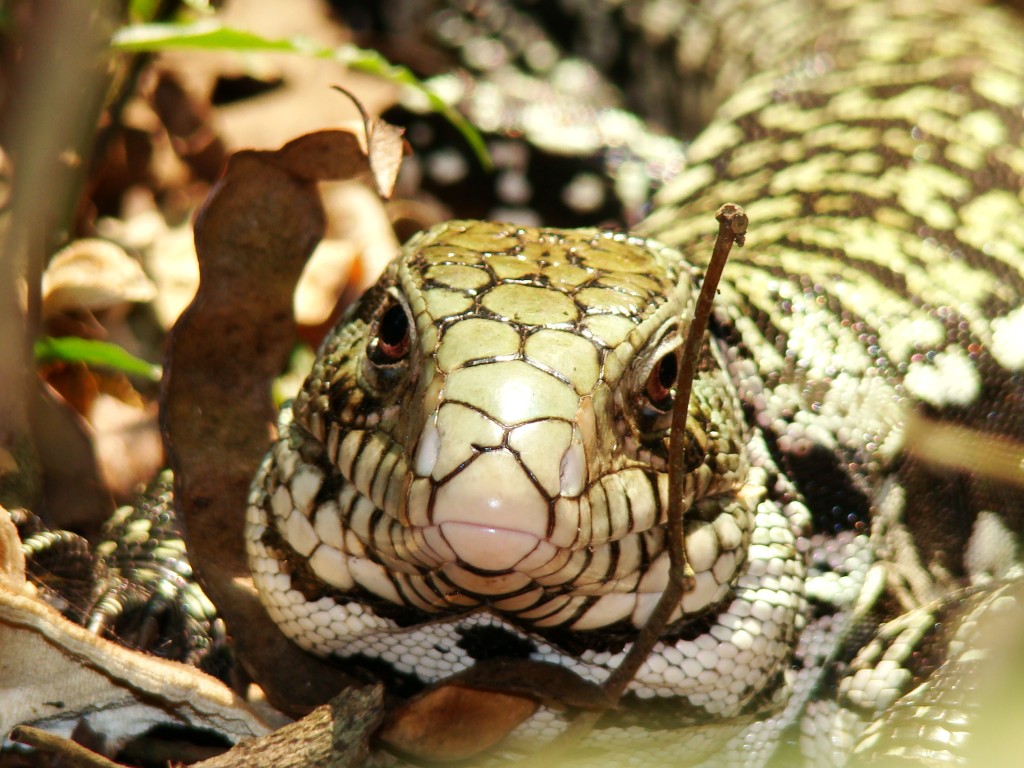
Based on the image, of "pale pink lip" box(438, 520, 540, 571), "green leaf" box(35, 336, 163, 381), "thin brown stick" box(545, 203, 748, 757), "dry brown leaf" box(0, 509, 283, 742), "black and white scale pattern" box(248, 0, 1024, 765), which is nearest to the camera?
"thin brown stick" box(545, 203, 748, 757)

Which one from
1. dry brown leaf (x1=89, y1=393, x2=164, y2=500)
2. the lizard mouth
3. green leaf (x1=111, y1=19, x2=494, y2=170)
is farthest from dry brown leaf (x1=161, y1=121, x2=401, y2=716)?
the lizard mouth

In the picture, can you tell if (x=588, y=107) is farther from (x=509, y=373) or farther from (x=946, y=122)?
(x=509, y=373)

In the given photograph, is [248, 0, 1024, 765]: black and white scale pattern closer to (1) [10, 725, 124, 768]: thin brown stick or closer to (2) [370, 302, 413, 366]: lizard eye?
(2) [370, 302, 413, 366]: lizard eye

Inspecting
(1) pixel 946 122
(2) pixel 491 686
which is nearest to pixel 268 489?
(2) pixel 491 686

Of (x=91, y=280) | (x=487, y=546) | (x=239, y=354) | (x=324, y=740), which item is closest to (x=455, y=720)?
(x=324, y=740)

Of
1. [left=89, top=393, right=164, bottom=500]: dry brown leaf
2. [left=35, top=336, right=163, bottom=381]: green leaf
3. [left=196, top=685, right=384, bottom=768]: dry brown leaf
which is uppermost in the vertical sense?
[left=35, top=336, right=163, bottom=381]: green leaf

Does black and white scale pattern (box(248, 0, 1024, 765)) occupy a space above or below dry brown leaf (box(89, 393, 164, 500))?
above

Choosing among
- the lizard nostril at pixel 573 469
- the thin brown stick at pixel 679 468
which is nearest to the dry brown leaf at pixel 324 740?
the thin brown stick at pixel 679 468
